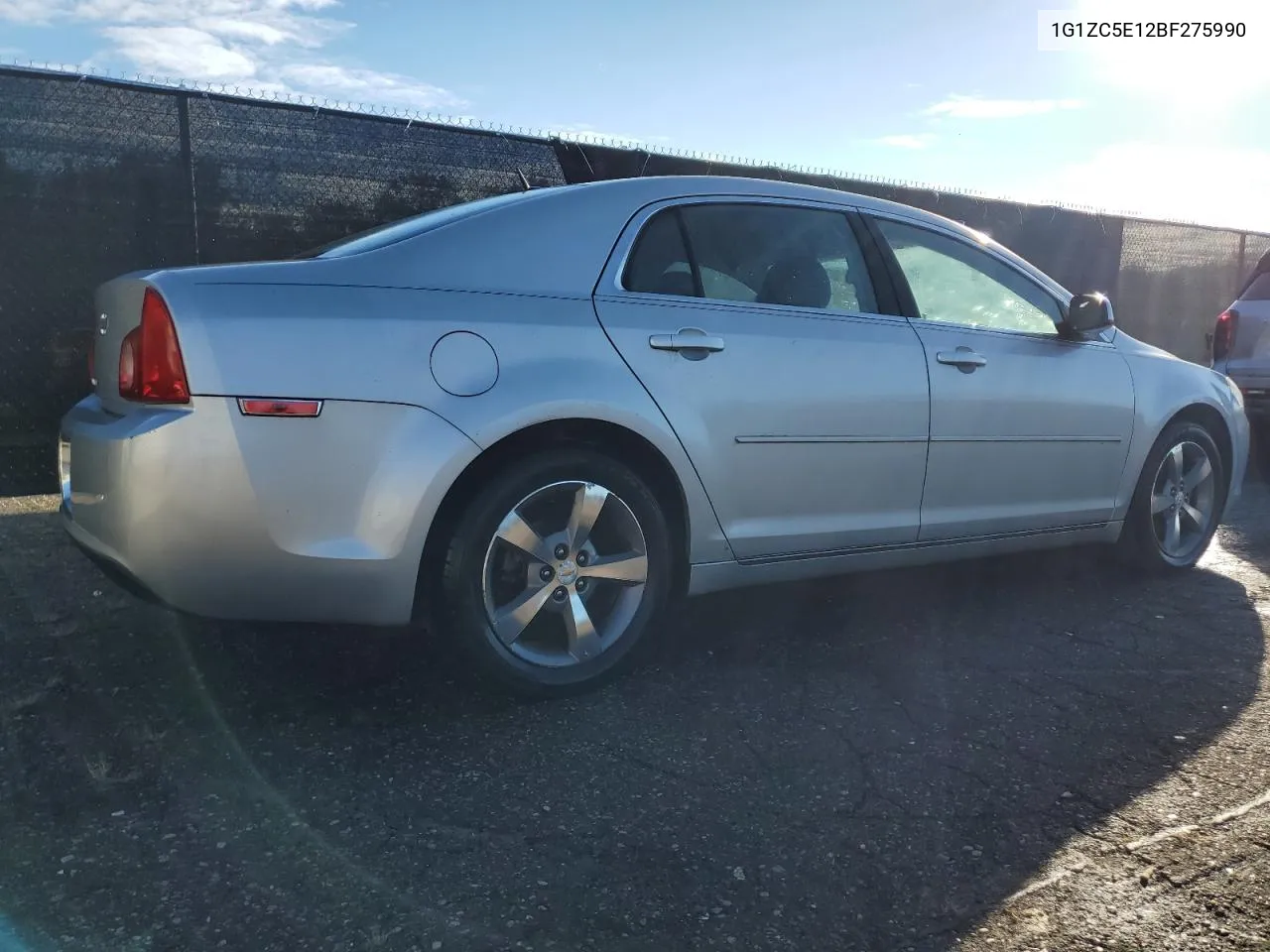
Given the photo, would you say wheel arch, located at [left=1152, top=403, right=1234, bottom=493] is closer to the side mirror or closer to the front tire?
the side mirror

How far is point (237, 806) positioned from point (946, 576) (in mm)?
3199

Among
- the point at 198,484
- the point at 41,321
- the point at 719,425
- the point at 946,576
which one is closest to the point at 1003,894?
the point at 719,425

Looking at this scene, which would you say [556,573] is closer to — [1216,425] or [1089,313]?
[1089,313]

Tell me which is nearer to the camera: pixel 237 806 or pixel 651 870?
pixel 651 870

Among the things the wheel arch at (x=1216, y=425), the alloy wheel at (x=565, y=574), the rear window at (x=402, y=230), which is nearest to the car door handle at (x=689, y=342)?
the alloy wheel at (x=565, y=574)

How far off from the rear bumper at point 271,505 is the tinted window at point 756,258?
93 cm

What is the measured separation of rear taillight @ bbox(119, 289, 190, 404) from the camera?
2648 millimetres

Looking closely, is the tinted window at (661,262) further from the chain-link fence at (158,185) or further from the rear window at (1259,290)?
the rear window at (1259,290)

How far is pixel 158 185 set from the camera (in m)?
5.95

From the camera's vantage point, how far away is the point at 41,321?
5.80m

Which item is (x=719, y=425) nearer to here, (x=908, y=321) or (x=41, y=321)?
(x=908, y=321)

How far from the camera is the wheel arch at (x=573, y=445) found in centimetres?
294

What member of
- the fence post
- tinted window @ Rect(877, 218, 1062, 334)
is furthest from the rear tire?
the fence post

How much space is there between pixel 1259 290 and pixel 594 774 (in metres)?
7.17
